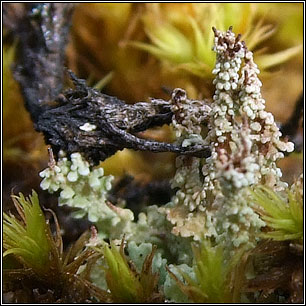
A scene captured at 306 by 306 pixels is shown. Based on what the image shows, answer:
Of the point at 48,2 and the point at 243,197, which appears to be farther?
the point at 48,2

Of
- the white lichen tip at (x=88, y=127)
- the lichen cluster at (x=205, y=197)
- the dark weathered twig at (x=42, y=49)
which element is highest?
the dark weathered twig at (x=42, y=49)

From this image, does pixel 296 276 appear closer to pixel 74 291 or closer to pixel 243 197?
pixel 243 197

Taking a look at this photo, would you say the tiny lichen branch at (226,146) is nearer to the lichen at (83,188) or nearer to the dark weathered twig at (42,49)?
the lichen at (83,188)

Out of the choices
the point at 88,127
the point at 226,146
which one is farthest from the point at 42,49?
the point at 226,146

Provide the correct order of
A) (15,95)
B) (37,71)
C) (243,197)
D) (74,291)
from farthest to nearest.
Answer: (15,95) < (37,71) < (74,291) < (243,197)

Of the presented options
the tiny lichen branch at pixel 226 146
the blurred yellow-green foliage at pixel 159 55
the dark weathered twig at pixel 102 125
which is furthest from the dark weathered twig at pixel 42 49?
the tiny lichen branch at pixel 226 146

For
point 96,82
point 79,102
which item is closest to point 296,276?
point 79,102

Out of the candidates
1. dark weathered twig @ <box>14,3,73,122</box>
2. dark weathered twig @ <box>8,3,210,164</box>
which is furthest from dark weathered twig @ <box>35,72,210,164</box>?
dark weathered twig @ <box>14,3,73,122</box>
